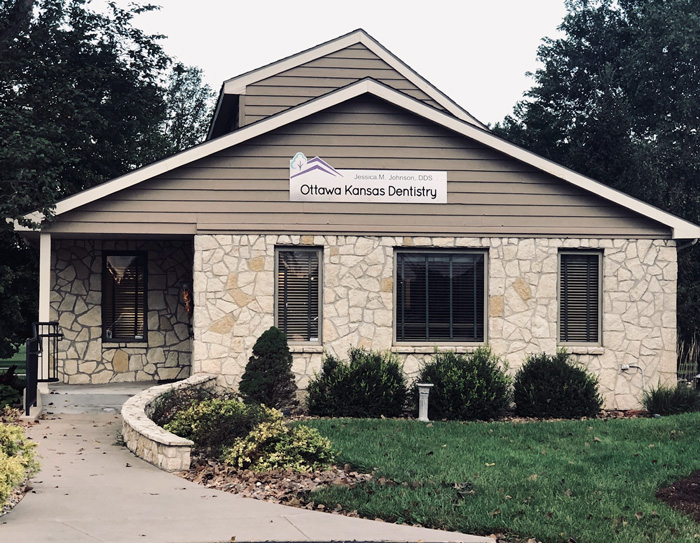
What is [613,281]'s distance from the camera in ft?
54.3

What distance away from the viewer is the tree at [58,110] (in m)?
16.3

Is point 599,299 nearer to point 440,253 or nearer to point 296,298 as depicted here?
point 440,253

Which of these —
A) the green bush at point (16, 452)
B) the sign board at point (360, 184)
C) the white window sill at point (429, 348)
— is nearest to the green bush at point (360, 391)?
the white window sill at point (429, 348)

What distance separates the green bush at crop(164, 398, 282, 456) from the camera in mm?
10820

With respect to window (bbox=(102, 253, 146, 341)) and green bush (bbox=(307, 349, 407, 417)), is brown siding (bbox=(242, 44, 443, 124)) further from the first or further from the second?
green bush (bbox=(307, 349, 407, 417))

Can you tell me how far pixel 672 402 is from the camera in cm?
1593

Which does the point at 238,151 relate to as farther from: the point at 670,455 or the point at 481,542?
the point at 481,542

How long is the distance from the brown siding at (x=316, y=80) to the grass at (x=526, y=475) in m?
8.04

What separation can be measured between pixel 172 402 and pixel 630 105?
25779 millimetres

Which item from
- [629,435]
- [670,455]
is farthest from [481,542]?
[629,435]

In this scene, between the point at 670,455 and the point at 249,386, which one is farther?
the point at 249,386

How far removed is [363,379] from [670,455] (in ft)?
17.7

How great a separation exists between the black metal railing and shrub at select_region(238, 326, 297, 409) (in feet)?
10.5

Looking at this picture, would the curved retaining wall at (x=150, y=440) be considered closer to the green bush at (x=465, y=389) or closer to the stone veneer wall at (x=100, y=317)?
the green bush at (x=465, y=389)
